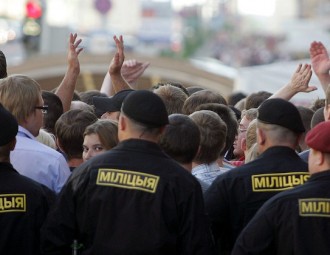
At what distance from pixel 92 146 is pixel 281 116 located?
1.43 meters

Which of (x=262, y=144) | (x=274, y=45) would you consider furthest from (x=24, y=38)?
(x=274, y=45)

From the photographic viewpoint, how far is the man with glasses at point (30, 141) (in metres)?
7.66

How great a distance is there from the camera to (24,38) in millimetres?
32469

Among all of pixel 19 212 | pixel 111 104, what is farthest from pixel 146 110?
pixel 111 104

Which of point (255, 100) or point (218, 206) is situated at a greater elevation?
point (218, 206)

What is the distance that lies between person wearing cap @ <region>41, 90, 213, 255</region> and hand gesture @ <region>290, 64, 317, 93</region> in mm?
2657

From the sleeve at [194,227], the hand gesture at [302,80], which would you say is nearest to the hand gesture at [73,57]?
the hand gesture at [302,80]

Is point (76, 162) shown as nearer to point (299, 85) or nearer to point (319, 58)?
point (299, 85)

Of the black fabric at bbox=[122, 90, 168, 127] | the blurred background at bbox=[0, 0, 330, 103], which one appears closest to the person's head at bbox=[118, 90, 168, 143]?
the black fabric at bbox=[122, 90, 168, 127]

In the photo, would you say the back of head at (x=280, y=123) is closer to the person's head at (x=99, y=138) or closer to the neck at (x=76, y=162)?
the person's head at (x=99, y=138)

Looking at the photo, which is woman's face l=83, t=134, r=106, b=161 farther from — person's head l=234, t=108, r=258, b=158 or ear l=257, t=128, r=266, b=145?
person's head l=234, t=108, r=258, b=158

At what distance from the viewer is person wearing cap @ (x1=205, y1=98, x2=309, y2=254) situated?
725 cm

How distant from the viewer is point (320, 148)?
670cm

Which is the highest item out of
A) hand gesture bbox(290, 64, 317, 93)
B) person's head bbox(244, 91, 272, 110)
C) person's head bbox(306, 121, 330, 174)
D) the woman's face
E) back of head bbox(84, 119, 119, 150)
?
→ person's head bbox(306, 121, 330, 174)
